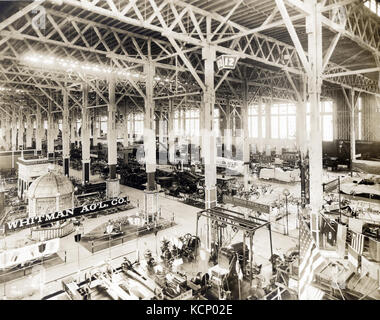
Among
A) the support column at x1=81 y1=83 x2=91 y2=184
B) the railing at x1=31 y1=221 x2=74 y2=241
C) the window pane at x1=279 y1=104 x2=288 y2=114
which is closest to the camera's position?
the railing at x1=31 y1=221 x2=74 y2=241

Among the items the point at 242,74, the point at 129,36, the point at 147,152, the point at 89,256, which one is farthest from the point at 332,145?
the point at 89,256

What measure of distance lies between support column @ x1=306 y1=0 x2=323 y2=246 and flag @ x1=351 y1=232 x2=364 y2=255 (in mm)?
2565

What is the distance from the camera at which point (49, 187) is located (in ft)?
45.3

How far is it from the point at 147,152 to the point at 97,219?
15.2 ft

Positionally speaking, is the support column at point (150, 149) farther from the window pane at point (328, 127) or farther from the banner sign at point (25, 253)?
the window pane at point (328, 127)

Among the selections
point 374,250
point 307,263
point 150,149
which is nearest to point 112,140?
point 150,149

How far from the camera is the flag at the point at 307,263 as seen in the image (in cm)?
674

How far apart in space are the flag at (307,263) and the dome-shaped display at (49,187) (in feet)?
38.5

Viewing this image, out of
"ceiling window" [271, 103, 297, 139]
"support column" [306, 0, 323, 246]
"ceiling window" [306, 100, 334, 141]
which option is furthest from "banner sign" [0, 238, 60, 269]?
"ceiling window" [271, 103, 297, 139]

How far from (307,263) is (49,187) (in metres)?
12.2

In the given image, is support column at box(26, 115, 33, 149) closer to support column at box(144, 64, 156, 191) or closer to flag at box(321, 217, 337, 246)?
support column at box(144, 64, 156, 191)

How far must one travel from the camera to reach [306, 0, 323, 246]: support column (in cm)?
734

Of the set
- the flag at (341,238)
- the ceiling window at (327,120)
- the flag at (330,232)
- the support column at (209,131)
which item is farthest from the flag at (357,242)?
the ceiling window at (327,120)


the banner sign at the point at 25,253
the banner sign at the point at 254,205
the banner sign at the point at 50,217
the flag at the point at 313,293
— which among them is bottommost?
the flag at the point at 313,293
